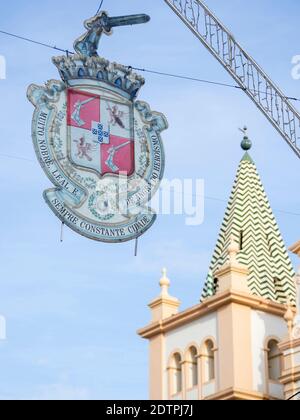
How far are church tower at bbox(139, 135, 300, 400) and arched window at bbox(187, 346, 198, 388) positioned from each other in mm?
35

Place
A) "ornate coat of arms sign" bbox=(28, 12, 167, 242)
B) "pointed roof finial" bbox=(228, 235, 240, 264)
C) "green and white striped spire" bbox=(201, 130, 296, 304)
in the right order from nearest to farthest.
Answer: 1. "ornate coat of arms sign" bbox=(28, 12, 167, 242)
2. "pointed roof finial" bbox=(228, 235, 240, 264)
3. "green and white striped spire" bbox=(201, 130, 296, 304)

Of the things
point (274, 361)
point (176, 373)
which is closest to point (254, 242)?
point (274, 361)

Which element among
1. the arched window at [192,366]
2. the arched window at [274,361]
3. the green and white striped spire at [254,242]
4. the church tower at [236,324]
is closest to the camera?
the church tower at [236,324]

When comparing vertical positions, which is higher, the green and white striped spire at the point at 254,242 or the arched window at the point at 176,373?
the green and white striped spire at the point at 254,242

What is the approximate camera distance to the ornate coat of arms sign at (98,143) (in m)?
34.9

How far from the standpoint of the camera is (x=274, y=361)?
4722 centimetres

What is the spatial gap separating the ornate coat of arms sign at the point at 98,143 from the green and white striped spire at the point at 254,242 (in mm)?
11766

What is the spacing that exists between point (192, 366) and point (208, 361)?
0.98 m

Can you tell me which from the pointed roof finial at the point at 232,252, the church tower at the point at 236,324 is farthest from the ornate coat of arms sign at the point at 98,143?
the pointed roof finial at the point at 232,252

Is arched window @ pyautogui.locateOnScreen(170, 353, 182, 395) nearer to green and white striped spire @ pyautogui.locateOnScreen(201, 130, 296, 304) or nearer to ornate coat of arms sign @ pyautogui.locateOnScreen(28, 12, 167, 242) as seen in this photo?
green and white striped spire @ pyautogui.locateOnScreen(201, 130, 296, 304)

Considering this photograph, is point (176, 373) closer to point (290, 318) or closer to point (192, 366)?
point (192, 366)

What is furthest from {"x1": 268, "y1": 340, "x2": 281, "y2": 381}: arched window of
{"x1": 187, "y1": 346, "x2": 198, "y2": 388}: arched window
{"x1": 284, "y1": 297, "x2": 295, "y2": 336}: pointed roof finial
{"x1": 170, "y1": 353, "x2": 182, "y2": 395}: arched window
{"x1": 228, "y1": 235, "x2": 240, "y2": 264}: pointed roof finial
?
{"x1": 170, "y1": 353, "x2": 182, "y2": 395}: arched window

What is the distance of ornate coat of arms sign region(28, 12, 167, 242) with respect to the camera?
34.9 meters

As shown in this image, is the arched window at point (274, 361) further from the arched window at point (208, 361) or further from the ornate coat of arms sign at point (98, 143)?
the ornate coat of arms sign at point (98, 143)
